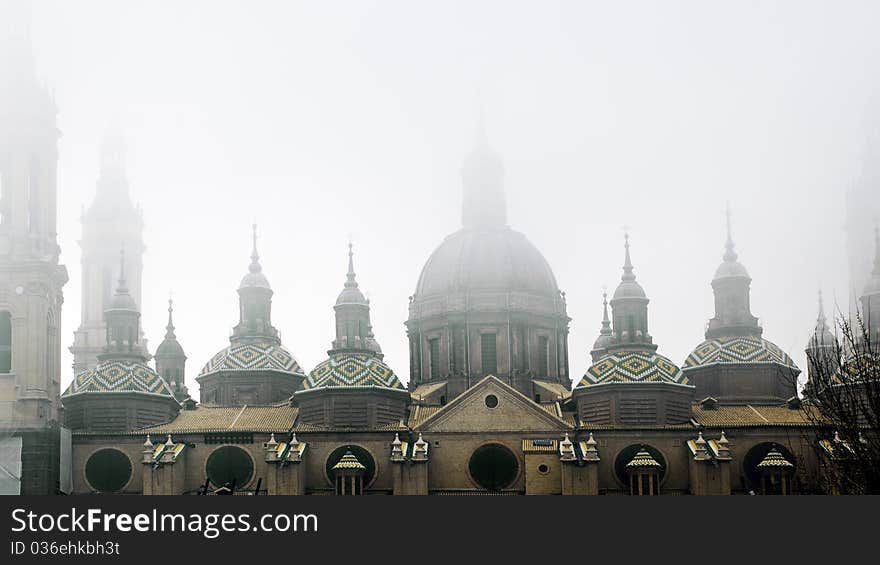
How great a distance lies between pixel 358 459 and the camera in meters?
61.6

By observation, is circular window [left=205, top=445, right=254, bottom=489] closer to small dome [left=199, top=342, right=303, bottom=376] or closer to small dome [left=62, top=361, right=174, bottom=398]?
small dome [left=62, top=361, right=174, bottom=398]

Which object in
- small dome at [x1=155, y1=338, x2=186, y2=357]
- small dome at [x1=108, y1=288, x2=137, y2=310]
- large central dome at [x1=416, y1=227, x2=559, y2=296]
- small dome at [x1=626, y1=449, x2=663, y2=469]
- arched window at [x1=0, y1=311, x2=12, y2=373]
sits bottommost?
small dome at [x1=626, y1=449, x2=663, y2=469]

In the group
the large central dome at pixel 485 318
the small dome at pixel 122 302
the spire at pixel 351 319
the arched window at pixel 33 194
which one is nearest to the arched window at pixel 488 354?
the large central dome at pixel 485 318

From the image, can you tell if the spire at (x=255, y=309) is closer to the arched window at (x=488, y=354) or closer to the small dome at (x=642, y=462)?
the arched window at (x=488, y=354)

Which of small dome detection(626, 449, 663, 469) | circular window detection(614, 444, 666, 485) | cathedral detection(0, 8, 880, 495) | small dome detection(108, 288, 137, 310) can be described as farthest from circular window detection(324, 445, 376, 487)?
small dome detection(108, 288, 137, 310)

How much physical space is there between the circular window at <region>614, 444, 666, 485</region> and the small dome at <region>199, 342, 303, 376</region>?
1897 centimetres

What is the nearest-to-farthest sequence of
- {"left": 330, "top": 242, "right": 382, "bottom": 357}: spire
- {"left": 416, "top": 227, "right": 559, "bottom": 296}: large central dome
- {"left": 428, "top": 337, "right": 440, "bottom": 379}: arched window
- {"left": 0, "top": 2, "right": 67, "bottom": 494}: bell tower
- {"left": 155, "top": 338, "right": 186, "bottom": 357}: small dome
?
{"left": 0, "top": 2, "right": 67, "bottom": 494}: bell tower → {"left": 330, "top": 242, "right": 382, "bottom": 357}: spire → {"left": 428, "top": 337, "right": 440, "bottom": 379}: arched window → {"left": 416, "top": 227, "right": 559, "bottom": 296}: large central dome → {"left": 155, "top": 338, "right": 186, "bottom": 357}: small dome

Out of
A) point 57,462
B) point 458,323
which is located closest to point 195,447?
point 57,462

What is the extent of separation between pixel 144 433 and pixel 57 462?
172 inches

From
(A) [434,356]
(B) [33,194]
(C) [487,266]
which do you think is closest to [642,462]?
(A) [434,356]

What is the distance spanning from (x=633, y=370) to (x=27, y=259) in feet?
87.6

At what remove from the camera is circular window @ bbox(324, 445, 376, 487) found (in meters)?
61.5

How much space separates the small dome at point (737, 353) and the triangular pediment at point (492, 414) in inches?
420

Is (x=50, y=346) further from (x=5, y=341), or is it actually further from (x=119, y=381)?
(x=119, y=381)
